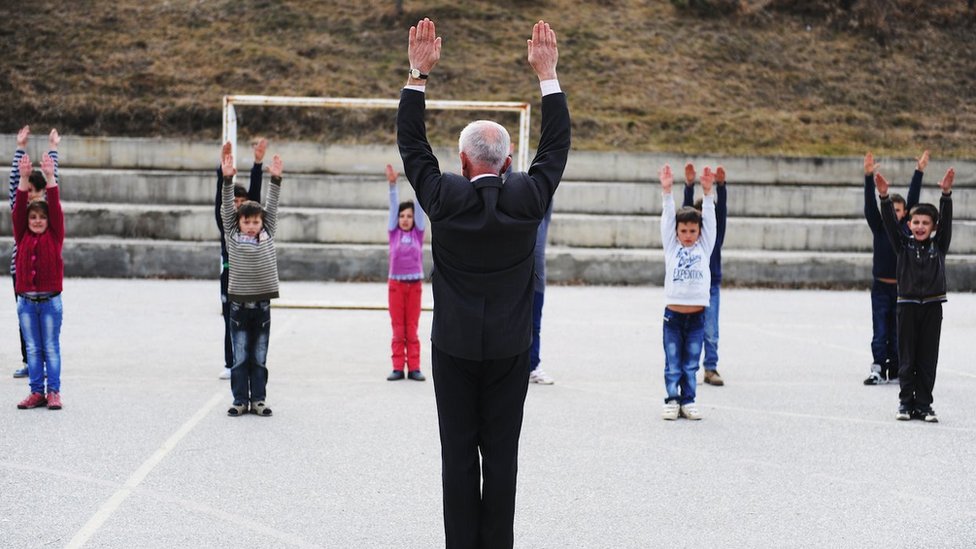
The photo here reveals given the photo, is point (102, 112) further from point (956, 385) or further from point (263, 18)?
point (956, 385)

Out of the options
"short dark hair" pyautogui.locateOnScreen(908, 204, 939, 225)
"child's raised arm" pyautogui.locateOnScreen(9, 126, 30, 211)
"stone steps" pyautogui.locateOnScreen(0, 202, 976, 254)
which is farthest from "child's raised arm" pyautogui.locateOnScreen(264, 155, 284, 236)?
"stone steps" pyautogui.locateOnScreen(0, 202, 976, 254)

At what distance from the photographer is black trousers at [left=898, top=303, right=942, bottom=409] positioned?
7727 millimetres

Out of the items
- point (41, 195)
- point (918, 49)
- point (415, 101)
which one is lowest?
point (41, 195)

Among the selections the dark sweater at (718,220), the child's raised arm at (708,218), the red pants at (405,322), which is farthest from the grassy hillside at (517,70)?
the child's raised arm at (708,218)

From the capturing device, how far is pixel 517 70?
83.0 ft

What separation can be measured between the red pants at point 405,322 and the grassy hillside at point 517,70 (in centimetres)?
1357

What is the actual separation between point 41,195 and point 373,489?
397cm

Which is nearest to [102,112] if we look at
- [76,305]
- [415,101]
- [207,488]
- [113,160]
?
[113,160]

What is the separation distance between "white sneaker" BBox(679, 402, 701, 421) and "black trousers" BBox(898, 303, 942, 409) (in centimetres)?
162

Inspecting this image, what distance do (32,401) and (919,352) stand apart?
6.75m

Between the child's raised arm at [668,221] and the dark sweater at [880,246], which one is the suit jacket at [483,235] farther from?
the dark sweater at [880,246]

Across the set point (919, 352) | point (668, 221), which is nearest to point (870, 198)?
point (919, 352)

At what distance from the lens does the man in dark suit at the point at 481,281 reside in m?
3.98

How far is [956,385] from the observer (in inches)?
368
